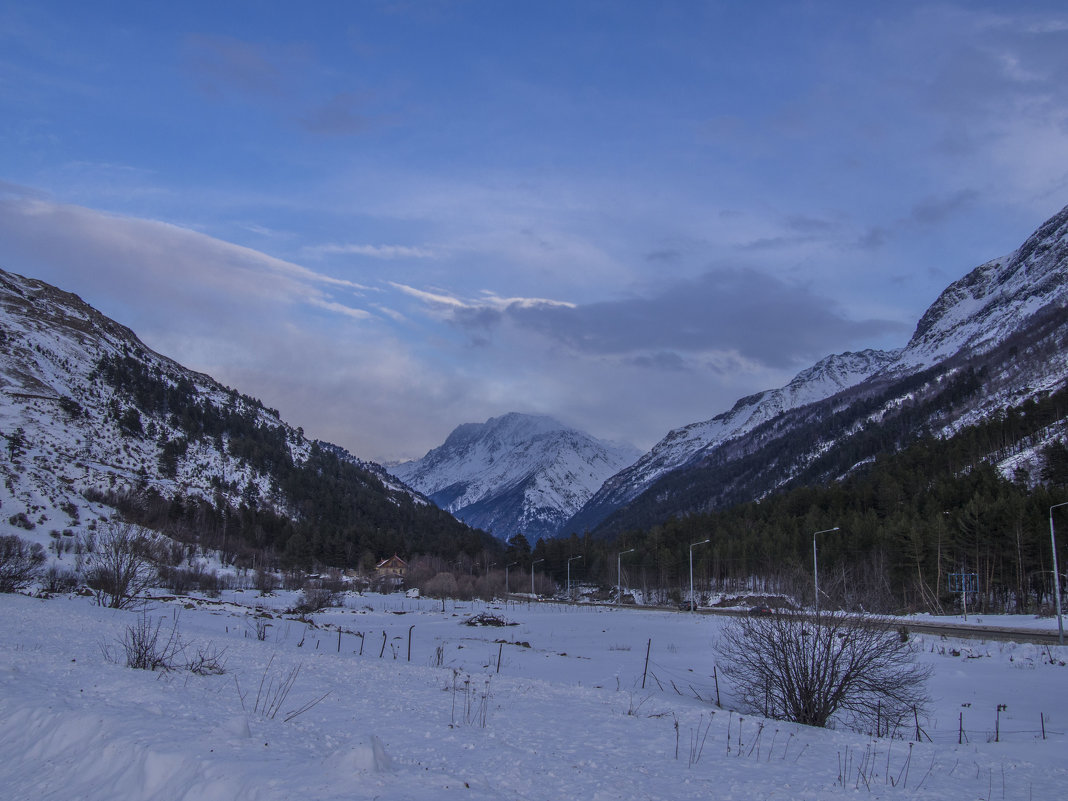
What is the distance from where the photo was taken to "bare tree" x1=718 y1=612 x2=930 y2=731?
18547 millimetres

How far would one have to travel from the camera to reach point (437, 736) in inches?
520

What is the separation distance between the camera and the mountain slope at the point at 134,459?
10800 centimetres

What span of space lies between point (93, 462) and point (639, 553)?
9723cm

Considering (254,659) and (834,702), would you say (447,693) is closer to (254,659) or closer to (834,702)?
(254,659)

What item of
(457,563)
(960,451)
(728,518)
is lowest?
(457,563)

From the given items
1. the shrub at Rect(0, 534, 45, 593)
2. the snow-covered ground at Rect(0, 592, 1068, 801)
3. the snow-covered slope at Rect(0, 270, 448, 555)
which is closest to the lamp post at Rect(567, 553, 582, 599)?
the snow-covered slope at Rect(0, 270, 448, 555)

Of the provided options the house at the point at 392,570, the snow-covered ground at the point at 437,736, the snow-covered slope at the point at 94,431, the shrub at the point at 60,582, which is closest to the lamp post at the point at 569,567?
the house at the point at 392,570

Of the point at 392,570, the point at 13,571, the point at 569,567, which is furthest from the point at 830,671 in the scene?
the point at 392,570

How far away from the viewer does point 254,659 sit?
23.3m

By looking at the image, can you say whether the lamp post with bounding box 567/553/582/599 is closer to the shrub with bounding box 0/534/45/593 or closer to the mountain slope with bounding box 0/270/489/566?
the mountain slope with bounding box 0/270/489/566

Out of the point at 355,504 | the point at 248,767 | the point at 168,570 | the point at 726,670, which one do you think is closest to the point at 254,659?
the point at 726,670

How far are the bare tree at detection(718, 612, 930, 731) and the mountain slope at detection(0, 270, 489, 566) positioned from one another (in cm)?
9162

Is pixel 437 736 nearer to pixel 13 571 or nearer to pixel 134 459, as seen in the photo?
pixel 13 571

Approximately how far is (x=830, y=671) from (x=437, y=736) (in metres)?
11.1
